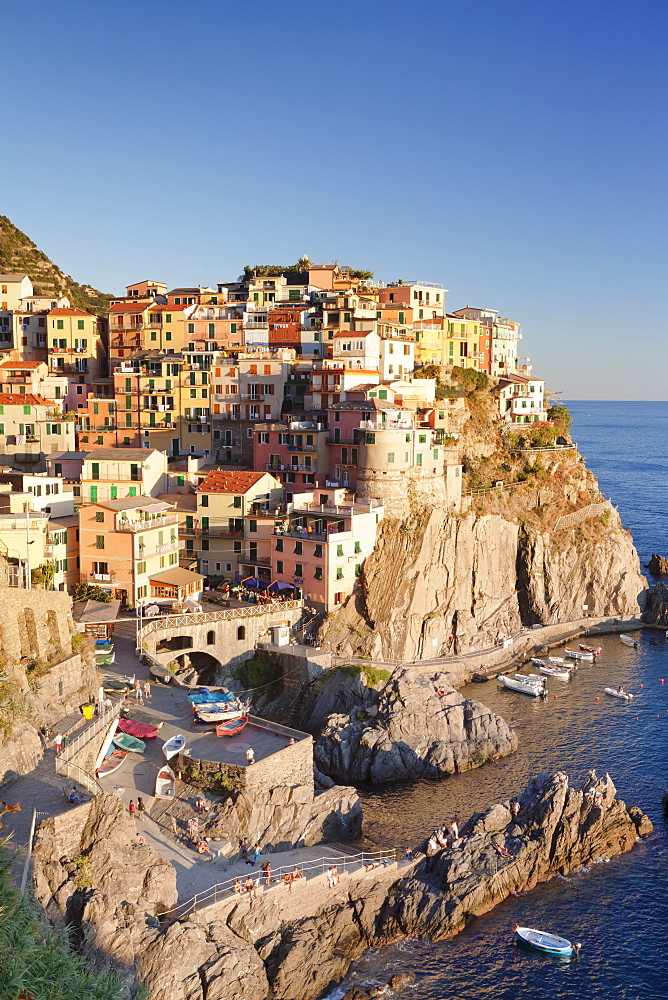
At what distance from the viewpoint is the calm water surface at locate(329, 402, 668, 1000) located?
33.9 m

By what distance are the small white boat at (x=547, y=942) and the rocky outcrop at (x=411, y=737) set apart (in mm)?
14326

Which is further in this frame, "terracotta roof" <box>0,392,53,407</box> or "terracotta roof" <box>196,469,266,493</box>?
"terracotta roof" <box>0,392,53,407</box>

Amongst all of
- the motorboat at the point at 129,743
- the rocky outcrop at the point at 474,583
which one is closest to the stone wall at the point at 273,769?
the motorboat at the point at 129,743

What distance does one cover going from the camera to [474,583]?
231 feet

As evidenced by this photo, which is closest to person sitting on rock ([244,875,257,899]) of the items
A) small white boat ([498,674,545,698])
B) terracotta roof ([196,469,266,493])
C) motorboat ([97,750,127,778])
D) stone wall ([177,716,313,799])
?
stone wall ([177,716,313,799])

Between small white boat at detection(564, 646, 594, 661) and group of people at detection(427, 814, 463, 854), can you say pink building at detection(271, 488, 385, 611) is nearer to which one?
small white boat at detection(564, 646, 594, 661)

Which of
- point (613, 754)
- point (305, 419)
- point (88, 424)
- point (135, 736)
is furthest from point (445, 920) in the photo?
point (88, 424)

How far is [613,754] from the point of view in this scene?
170 ft

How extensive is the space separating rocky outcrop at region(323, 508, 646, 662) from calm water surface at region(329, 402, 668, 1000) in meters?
5.56

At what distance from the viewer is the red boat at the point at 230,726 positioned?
43844 mm

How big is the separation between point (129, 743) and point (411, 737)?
1558 cm

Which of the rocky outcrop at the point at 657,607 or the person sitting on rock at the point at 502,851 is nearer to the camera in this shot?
the person sitting on rock at the point at 502,851

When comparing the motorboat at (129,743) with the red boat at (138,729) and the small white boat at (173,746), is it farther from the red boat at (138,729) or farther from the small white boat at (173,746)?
the small white boat at (173,746)

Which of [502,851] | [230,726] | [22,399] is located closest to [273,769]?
[230,726]
